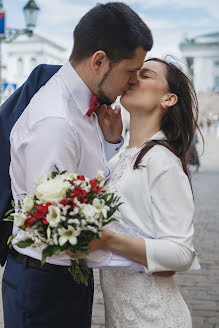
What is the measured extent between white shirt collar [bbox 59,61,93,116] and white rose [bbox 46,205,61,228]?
26.2 inches

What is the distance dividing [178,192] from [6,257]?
3.20 feet

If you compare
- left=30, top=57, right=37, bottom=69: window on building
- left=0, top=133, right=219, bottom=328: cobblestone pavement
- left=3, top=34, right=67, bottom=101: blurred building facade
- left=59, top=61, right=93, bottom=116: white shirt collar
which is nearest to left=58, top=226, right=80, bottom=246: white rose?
left=59, top=61, right=93, bottom=116: white shirt collar

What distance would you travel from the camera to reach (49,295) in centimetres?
248

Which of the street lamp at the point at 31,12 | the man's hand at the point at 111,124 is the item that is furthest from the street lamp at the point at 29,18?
the man's hand at the point at 111,124

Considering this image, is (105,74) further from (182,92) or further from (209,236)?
(209,236)

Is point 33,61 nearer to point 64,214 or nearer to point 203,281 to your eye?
point 203,281

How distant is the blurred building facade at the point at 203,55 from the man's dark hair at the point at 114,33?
366ft

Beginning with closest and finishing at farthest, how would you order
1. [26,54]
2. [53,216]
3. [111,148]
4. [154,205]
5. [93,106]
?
[53,216]
[154,205]
[93,106]
[111,148]
[26,54]

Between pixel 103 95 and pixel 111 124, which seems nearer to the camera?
pixel 103 95

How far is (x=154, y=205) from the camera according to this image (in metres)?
2.35

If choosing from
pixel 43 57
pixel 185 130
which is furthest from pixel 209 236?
pixel 43 57

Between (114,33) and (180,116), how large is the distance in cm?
49

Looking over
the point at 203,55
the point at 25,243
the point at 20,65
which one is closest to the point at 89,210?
the point at 25,243

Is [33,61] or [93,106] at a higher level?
[93,106]
